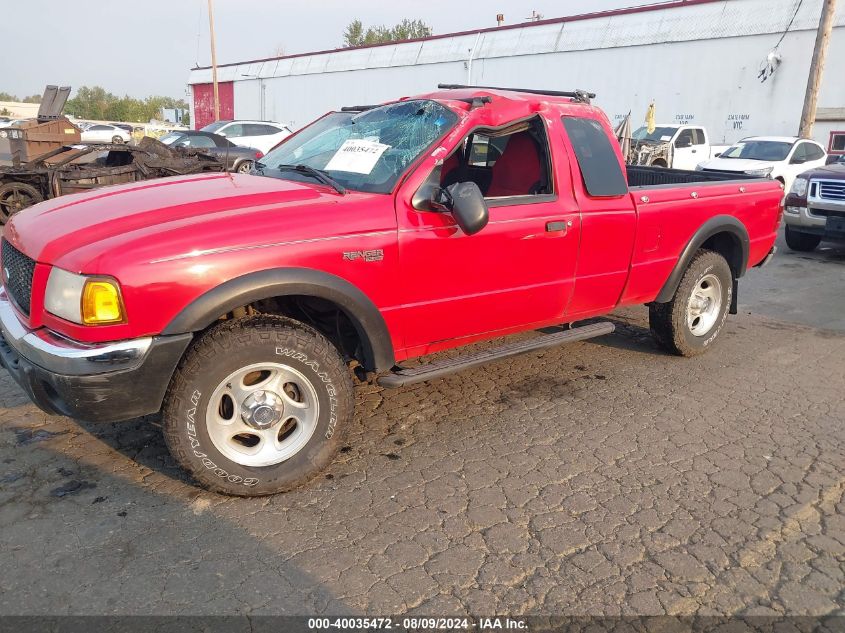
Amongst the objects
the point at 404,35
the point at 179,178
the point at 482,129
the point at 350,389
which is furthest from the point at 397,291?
the point at 404,35

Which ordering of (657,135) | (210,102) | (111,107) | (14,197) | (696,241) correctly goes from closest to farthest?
(696,241) → (14,197) → (657,135) → (210,102) → (111,107)

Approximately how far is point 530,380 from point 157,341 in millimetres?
2722

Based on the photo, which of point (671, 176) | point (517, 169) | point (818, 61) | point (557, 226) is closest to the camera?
point (557, 226)

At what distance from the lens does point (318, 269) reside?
10.2 ft

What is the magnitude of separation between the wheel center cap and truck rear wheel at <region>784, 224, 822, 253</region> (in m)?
9.75

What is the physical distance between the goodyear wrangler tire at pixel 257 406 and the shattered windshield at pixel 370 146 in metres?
0.96

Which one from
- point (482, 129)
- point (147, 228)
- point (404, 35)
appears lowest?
point (147, 228)

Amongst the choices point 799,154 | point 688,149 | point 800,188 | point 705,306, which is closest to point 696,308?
point 705,306

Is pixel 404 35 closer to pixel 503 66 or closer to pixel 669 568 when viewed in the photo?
pixel 503 66

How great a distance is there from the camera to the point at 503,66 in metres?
29.6

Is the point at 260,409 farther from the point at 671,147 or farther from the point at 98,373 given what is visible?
the point at 671,147

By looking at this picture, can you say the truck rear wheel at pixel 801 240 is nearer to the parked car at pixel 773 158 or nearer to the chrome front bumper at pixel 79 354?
the parked car at pixel 773 158

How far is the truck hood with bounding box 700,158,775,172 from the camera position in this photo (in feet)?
46.2

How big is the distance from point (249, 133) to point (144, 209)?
16.7m
